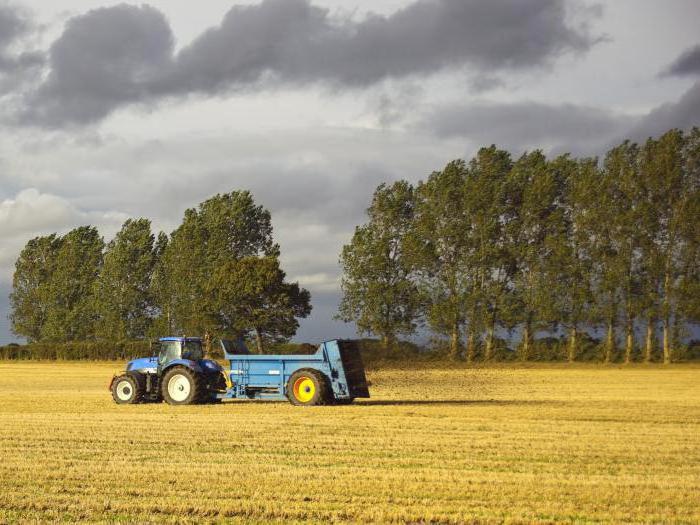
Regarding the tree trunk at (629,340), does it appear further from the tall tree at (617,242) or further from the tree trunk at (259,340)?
the tree trunk at (259,340)

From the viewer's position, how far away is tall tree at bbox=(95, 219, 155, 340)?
74.1 m

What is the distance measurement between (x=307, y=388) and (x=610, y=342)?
1532 inches

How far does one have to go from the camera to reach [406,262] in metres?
64.9

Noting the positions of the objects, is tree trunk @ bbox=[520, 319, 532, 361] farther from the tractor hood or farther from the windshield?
the tractor hood

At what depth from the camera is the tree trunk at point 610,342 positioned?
5919 centimetres

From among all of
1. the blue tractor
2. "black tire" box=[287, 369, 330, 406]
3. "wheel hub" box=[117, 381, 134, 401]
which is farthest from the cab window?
"black tire" box=[287, 369, 330, 406]

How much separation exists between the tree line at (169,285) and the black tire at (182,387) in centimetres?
3435

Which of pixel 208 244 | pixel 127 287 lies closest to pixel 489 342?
pixel 208 244

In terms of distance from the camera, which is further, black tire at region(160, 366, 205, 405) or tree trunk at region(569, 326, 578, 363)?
tree trunk at region(569, 326, 578, 363)

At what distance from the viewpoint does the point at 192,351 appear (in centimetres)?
2644

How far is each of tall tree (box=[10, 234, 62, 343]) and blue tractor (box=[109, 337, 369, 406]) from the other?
193ft

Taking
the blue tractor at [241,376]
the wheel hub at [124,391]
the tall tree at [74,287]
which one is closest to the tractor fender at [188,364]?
the blue tractor at [241,376]

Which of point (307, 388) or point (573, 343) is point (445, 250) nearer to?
point (573, 343)

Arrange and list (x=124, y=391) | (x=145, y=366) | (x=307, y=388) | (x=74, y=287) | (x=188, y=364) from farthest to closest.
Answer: (x=74, y=287) → (x=145, y=366) → (x=124, y=391) → (x=188, y=364) → (x=307, y=388)
